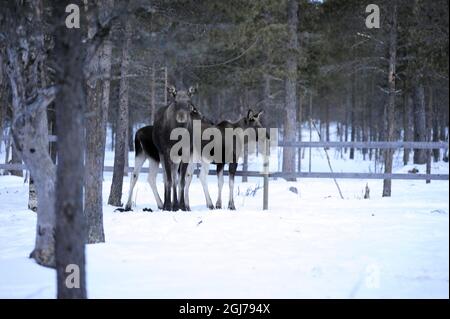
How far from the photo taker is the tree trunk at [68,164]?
413cm

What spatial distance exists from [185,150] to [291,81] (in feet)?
23.9

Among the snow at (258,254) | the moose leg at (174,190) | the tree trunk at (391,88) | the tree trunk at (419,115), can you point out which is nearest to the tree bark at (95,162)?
the snow at (258,254)

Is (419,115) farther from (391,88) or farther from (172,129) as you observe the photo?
(172,129)

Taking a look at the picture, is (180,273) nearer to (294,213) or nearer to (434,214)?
(294,213)

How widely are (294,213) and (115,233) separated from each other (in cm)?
398

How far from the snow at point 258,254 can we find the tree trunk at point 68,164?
972 mm

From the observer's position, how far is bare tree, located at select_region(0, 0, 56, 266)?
242 inches

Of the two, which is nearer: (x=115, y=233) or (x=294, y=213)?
(x=115, y=233)

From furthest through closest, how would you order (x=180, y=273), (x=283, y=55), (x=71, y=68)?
(x=283, y=55), (x=180, y=273), (x=71, y=68)

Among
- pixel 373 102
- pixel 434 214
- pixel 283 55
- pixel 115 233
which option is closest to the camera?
pixel 115 233

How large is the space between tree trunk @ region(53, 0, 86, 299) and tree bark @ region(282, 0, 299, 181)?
14.4 meters

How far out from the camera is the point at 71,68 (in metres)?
4.11

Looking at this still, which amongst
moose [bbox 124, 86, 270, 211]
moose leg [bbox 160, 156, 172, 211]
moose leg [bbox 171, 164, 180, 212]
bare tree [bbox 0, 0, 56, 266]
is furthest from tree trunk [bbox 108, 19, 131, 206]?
bare tree [bbox 0, 0, 56, 266]
